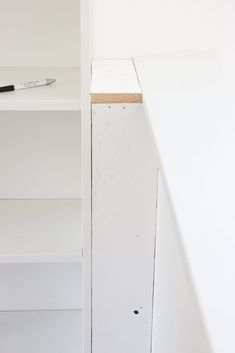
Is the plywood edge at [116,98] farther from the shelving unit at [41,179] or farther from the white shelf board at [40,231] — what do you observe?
the white shelf board at [40,231]

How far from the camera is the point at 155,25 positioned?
3.82 feet

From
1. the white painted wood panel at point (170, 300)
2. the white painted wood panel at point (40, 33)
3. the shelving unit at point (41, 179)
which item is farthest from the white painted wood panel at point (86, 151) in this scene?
the white painted wood panel at point (40, 33)

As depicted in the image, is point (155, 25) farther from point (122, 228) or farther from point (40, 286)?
point (40, 286)

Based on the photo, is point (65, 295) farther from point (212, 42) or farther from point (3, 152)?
point (212, 42)

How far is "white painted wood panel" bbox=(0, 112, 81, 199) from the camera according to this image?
134cm

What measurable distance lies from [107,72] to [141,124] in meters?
0.15

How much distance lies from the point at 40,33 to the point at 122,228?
1.74 ft

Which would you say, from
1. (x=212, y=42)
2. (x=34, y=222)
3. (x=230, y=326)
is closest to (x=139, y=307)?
(x=34, y=222)

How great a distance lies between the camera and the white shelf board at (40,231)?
3.72 feet

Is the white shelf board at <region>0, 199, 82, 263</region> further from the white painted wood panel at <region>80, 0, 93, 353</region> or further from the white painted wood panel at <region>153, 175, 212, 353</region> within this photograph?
the white painted wood panel at <region>153, 175, 212, 353</region>

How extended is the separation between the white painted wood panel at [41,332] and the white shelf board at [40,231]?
0.36 metres

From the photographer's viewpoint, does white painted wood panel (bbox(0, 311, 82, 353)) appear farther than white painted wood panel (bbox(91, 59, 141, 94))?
Yes

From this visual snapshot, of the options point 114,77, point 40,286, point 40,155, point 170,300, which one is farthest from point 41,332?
point 114,77

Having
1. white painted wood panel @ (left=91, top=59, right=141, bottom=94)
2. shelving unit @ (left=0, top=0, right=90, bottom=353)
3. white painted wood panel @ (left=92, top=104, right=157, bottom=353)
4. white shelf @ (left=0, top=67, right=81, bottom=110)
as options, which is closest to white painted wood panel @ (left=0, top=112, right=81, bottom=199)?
shelving unit @ (left=0, top=0, right=90, bottom=353)
